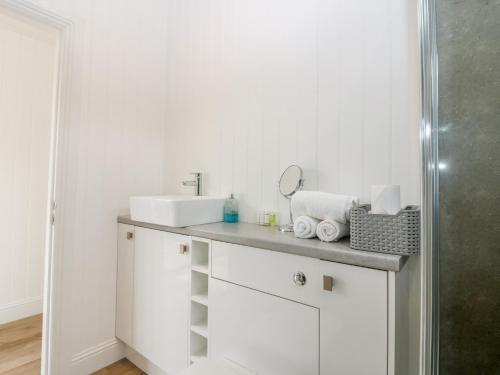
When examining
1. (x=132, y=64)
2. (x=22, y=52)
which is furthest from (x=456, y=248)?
(x=22, y=52)

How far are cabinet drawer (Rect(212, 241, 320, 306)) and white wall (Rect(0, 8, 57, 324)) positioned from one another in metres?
2.13

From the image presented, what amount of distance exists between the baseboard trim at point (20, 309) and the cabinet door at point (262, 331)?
2064mm

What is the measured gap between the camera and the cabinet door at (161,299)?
141cm

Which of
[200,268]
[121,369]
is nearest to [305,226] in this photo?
[200,268]

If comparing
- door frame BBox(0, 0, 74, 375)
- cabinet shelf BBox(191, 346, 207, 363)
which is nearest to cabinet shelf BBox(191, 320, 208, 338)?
cabinet shelf BBox(191, 346, 207, 363)

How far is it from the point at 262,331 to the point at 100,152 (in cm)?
144

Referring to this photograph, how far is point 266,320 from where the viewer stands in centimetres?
107

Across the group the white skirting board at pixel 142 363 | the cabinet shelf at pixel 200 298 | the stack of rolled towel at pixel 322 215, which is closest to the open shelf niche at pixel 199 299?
the cabinet shelf at pixel 200 298

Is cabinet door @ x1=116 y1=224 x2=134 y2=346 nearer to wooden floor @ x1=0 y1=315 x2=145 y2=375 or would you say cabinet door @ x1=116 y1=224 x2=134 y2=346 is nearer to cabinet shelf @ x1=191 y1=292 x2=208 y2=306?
wooden floor @ x1=0 y1=315 x2=145 y2=375

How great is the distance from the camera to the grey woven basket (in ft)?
2.82

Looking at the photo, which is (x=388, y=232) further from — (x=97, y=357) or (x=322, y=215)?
(x=97, y=357)

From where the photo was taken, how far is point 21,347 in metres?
1.93

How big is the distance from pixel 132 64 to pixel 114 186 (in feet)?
2.84

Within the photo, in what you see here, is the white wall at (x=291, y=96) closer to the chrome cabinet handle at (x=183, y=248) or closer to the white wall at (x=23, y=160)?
the chrome cabinet handle at (x=183, y=248)
